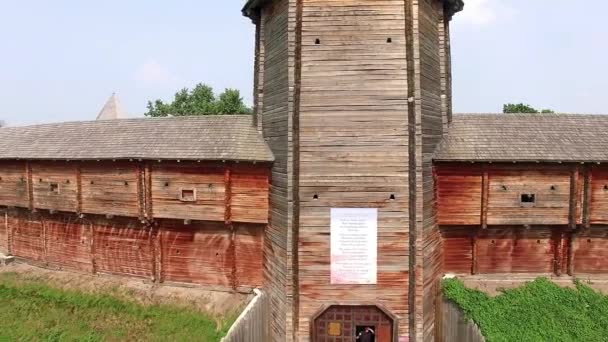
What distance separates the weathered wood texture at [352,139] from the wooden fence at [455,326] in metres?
2.09

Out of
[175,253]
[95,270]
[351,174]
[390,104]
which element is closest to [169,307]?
[175,253]

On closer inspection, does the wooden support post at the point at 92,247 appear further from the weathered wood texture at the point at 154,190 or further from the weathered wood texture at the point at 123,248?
the weathered wood texture at the point at 154,190

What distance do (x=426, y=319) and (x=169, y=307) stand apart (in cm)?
916

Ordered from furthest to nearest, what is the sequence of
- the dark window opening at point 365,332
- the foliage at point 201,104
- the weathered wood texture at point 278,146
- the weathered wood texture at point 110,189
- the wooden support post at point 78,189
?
the foliage at point 201,104 < the wooden support post at point 78,189 < the weathered wood texture at point 110,189 < the weathered wood texture at point 278,146 < the dark window opening at point 365,332

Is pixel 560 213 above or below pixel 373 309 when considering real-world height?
above

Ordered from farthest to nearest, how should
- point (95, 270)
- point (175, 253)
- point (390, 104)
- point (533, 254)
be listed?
1. point (95, 270)
2. point (175, 253)
3. point (533, 254)
4. point (390, 104)

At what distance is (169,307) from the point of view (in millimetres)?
15148

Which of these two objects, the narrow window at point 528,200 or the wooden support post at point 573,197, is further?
the narrow window at point 528,200

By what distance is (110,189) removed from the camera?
16.4m

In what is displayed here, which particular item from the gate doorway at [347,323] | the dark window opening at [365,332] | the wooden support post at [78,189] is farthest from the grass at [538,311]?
the wooden support post at [78,189]

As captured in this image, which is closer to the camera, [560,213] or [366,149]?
[366,149]

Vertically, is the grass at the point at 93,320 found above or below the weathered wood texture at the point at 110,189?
below

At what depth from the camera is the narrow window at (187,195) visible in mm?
15305

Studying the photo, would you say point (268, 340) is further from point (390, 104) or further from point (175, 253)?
point (390, 104)
